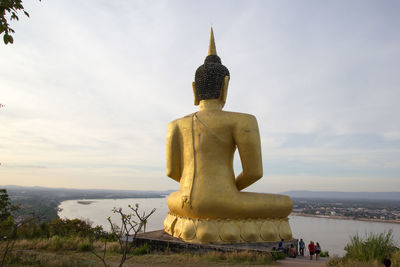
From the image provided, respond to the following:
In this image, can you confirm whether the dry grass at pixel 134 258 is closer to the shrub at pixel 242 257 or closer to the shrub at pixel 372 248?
the shrub at pixel 242 257

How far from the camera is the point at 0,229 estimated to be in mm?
9531

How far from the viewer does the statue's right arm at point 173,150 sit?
11.0m

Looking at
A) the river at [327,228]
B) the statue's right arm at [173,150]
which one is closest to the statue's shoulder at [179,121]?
the statue's right arm at [173,150]

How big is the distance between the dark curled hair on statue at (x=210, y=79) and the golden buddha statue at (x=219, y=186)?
78 mm

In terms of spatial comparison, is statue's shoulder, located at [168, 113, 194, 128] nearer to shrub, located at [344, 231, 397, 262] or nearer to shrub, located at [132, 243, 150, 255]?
shrub, located at [132, 243, 150, 255]

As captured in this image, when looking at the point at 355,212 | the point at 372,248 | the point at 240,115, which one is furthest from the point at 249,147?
the point at 355,212

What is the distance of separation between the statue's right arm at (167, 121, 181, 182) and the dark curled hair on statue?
5.06 ft

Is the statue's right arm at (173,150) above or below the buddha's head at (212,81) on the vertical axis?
below

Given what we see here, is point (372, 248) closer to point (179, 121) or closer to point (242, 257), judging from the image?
point (242, 257)

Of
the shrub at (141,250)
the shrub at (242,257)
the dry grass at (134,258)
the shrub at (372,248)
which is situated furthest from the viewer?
the shrub at (141,250)

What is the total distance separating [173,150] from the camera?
36.1ft

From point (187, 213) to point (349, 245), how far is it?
4.69m

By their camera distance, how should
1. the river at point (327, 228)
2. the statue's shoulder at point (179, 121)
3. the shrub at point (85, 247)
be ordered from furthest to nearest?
1. the river at point (327, 228)
2. the statue's shoulder at point (179, 121)
3. the shrub at point (85, 247)

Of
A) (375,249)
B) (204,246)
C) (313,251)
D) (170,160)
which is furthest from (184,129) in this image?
(375,249)
